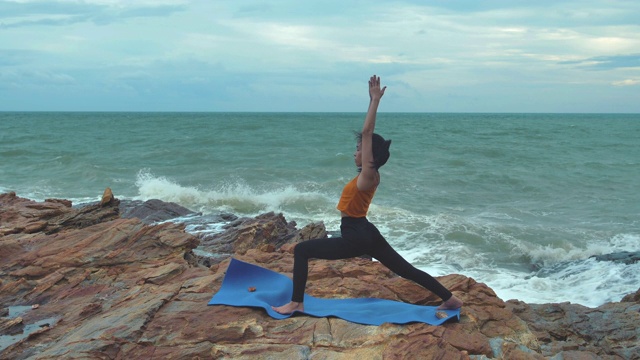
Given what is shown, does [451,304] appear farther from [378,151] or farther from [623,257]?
[623,257]

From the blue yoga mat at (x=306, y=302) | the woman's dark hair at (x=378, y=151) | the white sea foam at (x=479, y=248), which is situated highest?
the woman's dark hair at (x=378, y=151)

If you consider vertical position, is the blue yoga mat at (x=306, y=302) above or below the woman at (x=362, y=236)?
below

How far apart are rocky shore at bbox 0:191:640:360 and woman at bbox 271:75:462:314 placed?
0.31 meters

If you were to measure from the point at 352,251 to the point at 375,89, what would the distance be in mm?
1494

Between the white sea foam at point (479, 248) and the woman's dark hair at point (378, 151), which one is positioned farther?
the white sea foam at point (479, 248)

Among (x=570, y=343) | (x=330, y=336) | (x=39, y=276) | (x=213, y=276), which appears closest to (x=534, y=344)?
(x=570, y=343)

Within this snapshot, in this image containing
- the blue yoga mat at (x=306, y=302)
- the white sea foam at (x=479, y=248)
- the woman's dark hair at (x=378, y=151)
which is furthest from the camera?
the white sea foam at (x=479, y=248)

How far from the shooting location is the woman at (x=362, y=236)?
5.10 meters

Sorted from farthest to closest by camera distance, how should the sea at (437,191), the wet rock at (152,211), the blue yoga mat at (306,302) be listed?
the wet rock at (152,211)
the sea at (437,191)
the blue yoga mat at (306,302)

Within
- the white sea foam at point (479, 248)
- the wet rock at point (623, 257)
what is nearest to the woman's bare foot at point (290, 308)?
the white sea foam at point (479, 248)

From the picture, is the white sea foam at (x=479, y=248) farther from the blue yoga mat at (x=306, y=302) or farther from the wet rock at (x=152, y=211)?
the blue yoga mat at (x=306, y=302)

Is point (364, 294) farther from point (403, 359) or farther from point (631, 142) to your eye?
point (631, 142)

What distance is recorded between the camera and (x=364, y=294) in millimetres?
6109

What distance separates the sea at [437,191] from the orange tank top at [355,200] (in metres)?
6.08
